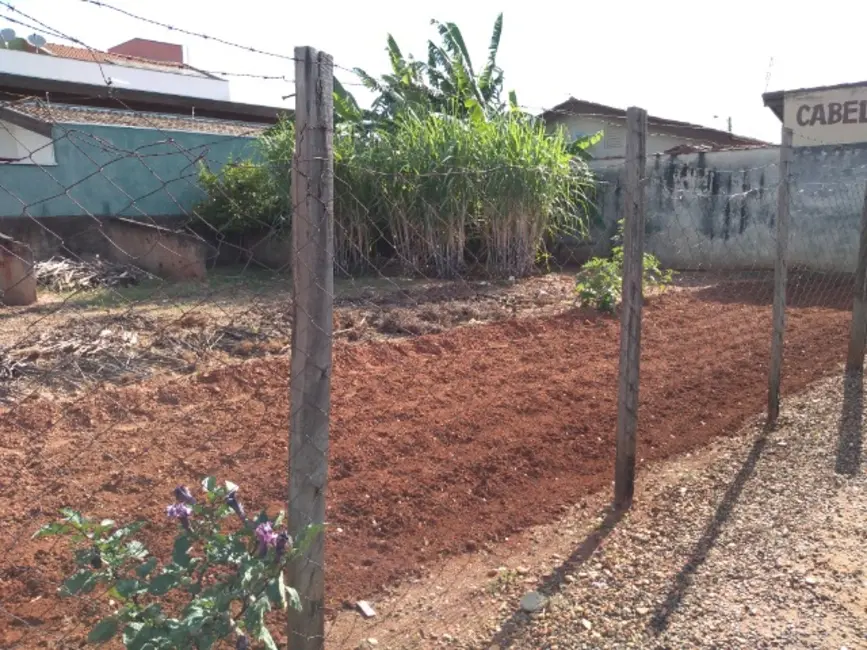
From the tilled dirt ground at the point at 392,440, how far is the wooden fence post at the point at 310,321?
2.26 feet

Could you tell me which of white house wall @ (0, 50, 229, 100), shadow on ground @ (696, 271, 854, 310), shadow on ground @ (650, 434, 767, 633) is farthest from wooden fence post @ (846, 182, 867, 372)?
white house wall @ (0, 50, 229, 100)

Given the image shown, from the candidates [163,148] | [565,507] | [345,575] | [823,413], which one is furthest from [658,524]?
[163,148]

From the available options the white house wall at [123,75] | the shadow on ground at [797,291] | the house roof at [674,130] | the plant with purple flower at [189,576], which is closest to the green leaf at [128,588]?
the plant with purple flower at [189,576]

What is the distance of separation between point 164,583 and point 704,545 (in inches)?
95.9

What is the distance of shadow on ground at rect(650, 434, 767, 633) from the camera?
290 centimetres

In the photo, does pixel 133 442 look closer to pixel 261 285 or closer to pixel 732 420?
pixel 732 420

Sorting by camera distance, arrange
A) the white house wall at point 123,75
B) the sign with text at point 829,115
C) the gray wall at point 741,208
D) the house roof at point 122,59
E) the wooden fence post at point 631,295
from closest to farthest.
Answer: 1. the house roof at point 122,59
2. the wooden fence post at point 631,295
3. the sign with text at point 829,115
4. the gray wall at point 741,208
5. the white house wall at point 123,75

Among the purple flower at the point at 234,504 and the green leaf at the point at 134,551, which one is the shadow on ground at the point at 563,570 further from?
the green leaf at the point at 134,551

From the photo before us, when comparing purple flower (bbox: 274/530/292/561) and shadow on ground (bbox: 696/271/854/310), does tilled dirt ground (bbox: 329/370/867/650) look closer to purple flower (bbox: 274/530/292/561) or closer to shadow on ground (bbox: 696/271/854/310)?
purple flower (bbox: 274/530/292/561)

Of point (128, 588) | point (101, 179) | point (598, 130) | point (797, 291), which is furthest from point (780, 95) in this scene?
point (128, 588)

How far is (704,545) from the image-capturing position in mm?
3412

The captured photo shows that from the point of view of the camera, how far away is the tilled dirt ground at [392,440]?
3.34 meters

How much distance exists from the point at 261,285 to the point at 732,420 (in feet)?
25.6

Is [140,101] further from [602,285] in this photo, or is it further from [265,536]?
[265,536]
